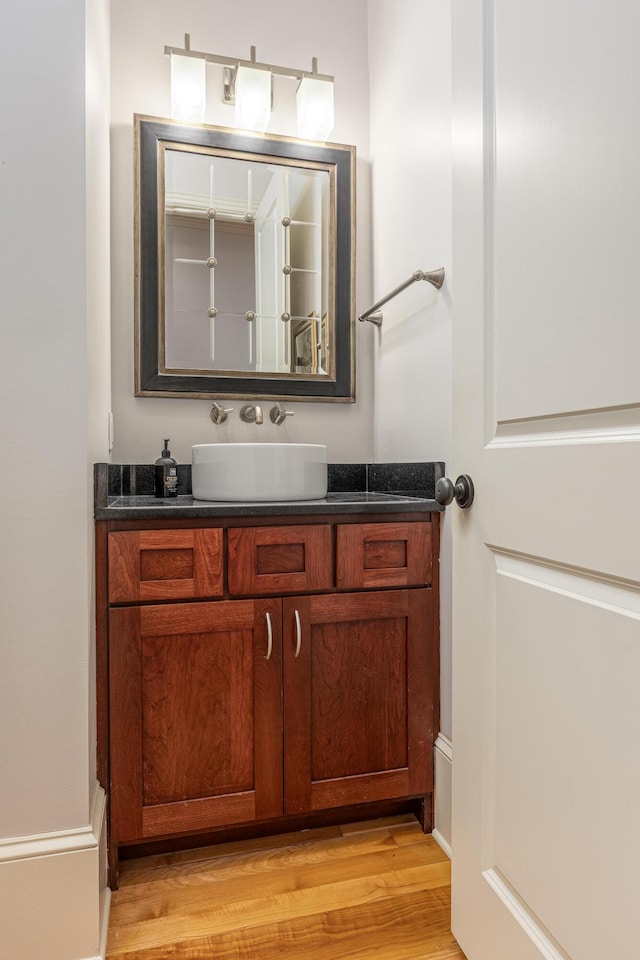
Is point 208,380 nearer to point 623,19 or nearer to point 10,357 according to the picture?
point 10,357

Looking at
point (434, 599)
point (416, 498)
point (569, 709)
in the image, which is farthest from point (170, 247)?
point (569, 709)

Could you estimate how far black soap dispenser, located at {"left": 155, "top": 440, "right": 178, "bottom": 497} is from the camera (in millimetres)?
1730

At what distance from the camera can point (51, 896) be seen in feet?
3.66

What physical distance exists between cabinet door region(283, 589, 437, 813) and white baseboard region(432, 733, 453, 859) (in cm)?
2

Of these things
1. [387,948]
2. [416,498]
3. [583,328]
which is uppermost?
[583,328]

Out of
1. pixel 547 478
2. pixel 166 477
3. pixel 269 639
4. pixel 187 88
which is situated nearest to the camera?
pixel 547 478

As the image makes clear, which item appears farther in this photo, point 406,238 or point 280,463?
point 406,238

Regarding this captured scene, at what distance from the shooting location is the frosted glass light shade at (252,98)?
191 cm

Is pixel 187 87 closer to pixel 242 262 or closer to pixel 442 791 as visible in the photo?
pixel 242 262

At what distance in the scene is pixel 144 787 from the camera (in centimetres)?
136

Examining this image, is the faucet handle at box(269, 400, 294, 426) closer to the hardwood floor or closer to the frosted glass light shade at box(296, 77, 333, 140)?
the frosted glass light shade at box(296, 77, 333, 140)

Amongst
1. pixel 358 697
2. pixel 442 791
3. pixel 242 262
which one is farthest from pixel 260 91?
pixel 442 791

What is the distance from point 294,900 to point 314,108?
2.24 m

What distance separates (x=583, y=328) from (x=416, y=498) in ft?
3.17
